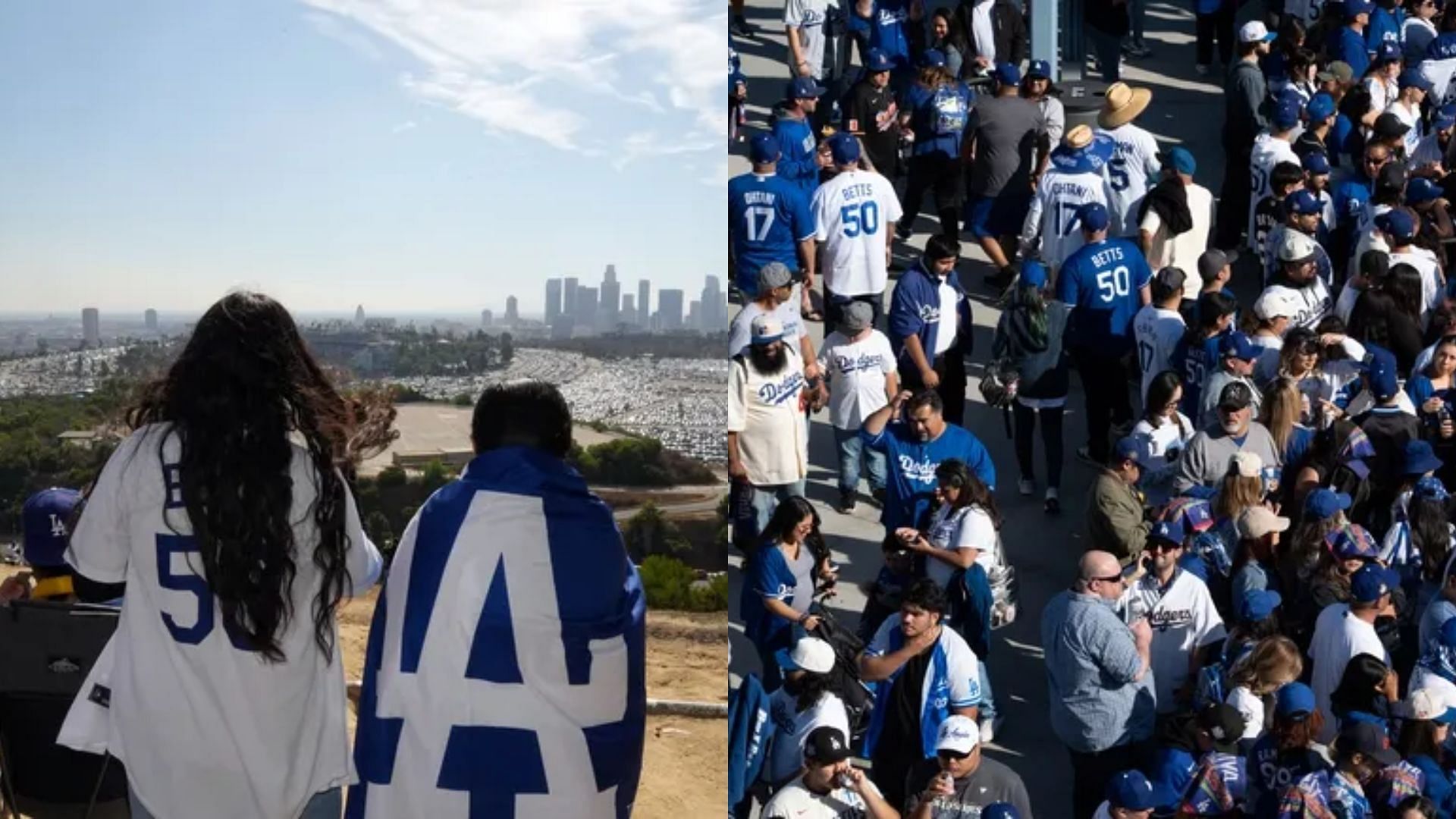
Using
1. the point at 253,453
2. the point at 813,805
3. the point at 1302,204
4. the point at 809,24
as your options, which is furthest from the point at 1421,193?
the point at 253,453

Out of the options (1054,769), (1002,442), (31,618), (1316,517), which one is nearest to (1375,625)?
(1316,517)

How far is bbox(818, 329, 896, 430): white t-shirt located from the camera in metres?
7.81

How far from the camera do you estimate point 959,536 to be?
6.52 metres

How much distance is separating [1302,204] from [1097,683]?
2.89 metres

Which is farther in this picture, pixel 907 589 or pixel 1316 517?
pixel 1316 517

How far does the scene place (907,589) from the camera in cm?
605

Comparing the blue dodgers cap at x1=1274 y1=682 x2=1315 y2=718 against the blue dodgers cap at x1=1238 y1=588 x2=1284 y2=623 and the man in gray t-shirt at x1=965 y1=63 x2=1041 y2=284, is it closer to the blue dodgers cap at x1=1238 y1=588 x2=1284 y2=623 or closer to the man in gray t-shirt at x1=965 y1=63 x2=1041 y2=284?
the blue dodgers cap at x1=1238 y1=588 x2=1284 y2=623

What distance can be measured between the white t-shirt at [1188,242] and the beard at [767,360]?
196 centimetres

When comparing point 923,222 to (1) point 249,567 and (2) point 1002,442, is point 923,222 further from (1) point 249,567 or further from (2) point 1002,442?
(1) point 249,567

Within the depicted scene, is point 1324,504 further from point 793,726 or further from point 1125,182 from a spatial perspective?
point 1125,182

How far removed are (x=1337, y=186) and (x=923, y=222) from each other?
250 centimetres

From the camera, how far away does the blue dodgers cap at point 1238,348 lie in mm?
7203

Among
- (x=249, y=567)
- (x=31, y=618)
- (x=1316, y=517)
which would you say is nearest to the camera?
(x=249, y=567)

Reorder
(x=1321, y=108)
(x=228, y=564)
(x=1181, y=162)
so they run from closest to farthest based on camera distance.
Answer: (x=228, y=564) → (x=1181, y=162) → (x=1321, y=108)
